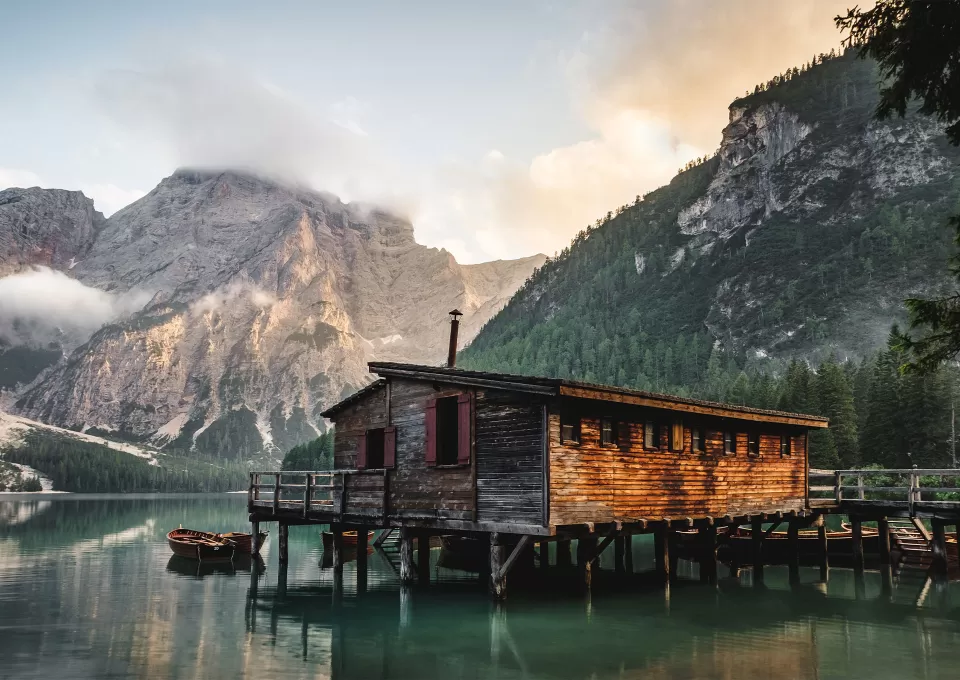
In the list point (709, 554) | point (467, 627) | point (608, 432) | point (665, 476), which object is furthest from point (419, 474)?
point (709, 554)

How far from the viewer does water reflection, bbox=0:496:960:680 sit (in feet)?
59.2

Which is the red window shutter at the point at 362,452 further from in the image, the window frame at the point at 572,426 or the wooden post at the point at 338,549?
the window frame at the point at 572,426

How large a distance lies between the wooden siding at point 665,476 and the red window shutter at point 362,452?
10461mm

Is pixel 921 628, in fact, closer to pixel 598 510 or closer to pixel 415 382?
pixel 598 510

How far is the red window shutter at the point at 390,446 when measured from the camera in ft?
98.1

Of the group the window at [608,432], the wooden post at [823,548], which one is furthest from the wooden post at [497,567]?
the wooden post at [823,548]

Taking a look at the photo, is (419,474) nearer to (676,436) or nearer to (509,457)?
(509,457)

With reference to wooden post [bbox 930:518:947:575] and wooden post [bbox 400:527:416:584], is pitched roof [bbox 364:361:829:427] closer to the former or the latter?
wooden post [bbox 400:527:416:584]

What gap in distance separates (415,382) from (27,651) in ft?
48.3

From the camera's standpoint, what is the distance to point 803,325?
584 ft

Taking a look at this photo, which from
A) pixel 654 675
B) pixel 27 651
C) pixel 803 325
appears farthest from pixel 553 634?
pixel 803 325

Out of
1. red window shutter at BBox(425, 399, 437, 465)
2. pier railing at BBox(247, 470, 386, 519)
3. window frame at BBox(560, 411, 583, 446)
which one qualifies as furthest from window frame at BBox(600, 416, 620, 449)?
pier railing at BBox(247, 470, 386, 519)

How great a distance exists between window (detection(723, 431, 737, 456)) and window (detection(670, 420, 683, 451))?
3.58m

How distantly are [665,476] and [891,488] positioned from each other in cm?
1240
